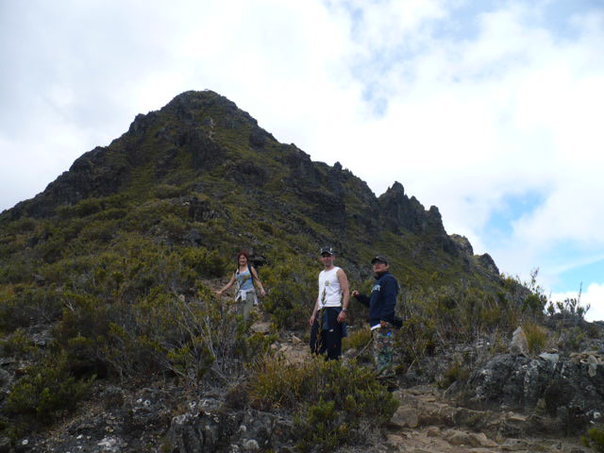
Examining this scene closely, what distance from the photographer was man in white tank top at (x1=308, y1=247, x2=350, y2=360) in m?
5.11

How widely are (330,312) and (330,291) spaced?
254 millimetres

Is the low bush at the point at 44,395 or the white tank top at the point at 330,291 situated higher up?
the white tank top at the point at 330,291

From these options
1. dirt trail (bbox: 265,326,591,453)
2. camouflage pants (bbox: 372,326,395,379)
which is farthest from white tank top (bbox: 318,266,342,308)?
dirt trail (bbox: 265,326,591,453)

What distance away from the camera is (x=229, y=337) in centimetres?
444

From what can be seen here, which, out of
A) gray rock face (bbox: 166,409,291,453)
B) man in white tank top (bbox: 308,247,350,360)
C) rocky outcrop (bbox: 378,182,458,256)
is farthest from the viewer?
rocky outcrop (bbox: 378,182,458,256)

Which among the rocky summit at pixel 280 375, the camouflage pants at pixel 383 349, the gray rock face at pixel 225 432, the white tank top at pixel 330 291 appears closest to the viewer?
the gray rock face at pixel 225 432

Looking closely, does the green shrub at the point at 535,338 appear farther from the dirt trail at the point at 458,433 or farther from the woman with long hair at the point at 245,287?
the woman with long hair at the point at 245,287

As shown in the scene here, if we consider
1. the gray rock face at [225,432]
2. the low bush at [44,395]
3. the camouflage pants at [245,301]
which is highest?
the camouflage pants at [245,301]

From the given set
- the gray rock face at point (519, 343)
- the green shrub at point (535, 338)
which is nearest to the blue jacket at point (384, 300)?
the gray rock face at point (519, 343)

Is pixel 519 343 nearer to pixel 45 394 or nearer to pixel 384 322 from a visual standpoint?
pixel 384 322

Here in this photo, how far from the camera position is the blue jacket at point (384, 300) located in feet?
15.6

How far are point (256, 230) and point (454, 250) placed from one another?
56.5 metres

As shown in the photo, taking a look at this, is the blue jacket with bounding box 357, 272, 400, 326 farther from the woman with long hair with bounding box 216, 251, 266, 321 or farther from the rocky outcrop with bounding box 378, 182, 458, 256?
the rocky outcrop with bounding box 378, 182, 458, 256

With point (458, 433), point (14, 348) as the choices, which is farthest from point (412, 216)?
point (458, 433)
